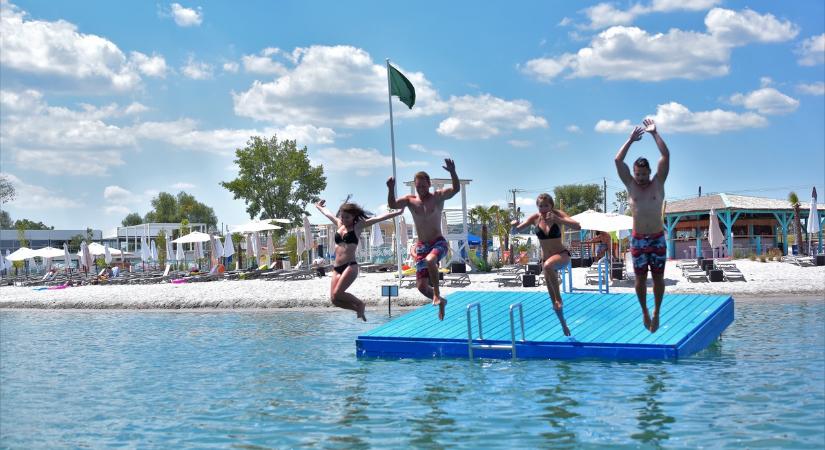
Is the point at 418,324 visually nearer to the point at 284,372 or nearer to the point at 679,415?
the point at 284,372

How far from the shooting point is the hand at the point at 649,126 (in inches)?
354

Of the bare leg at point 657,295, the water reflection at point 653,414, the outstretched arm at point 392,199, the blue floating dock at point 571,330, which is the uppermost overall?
the outstretched arm at point 392,199

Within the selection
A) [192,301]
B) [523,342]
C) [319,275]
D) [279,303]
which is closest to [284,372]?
[523,342]

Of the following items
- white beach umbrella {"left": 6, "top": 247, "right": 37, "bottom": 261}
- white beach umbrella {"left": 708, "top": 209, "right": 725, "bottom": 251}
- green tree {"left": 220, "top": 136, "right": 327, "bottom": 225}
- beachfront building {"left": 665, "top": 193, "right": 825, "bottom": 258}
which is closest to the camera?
white beach umbrella {"left": 708, "top": 209, "right": 725, "bottom": 251}

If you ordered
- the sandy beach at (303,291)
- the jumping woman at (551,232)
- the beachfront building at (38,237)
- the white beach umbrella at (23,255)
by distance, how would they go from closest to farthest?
the jumping woman at (551,232) < the sandy beach at (303,291) < the white beach umbrella at (23,255) < the beachfront building at (38,237)

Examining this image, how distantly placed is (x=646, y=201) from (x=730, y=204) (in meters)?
38.0

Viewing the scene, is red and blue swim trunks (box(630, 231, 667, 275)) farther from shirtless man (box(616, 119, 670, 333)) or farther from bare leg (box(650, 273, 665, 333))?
bare leg (box(650, 273, 665, 333))

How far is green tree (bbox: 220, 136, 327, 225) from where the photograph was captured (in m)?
74.2

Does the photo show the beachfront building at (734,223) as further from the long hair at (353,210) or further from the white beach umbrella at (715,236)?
the long hair at (353,210)

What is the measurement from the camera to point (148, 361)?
17.5 m

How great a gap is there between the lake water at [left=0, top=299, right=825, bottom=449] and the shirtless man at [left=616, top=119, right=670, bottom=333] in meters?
Answer: 2.34

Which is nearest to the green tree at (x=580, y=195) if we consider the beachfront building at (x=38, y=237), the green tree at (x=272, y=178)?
the green tree at (x=272, y=178)

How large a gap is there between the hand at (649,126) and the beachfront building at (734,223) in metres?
35.6

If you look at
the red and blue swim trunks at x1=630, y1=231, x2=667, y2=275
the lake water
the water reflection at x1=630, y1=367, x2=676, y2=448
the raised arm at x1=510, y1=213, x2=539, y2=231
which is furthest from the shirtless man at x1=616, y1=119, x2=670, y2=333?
the lake water
